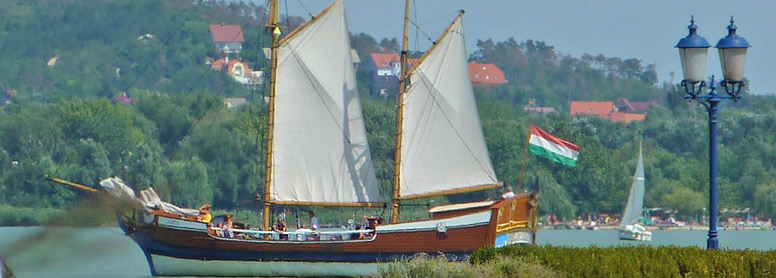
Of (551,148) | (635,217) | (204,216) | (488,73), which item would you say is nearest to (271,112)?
(204,216)

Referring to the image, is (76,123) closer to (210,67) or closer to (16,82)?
(16,82)

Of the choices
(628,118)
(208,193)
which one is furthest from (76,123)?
(628,118)

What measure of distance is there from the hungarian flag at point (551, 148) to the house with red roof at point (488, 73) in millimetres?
90248

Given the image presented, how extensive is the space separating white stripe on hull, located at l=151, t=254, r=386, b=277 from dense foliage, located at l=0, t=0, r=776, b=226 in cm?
712

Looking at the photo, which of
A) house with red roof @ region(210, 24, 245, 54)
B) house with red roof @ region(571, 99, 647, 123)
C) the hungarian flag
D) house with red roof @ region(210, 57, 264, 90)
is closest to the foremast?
the hungarian flag

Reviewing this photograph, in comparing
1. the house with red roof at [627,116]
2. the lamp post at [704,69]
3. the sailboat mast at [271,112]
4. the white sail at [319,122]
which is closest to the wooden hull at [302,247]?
the sailboat mast at [271,112]

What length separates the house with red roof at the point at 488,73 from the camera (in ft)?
433

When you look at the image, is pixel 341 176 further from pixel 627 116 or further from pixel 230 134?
pixel 627 116

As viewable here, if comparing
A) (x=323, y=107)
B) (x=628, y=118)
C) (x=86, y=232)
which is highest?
(x=86, y=232)

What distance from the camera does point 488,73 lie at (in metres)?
140

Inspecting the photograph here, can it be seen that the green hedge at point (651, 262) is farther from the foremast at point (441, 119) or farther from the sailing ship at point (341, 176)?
the foremast at point (441, 119)

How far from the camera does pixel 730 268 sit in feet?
49.3

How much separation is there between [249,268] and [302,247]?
1.48 meters

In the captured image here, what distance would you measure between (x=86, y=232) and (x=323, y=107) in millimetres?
35159
